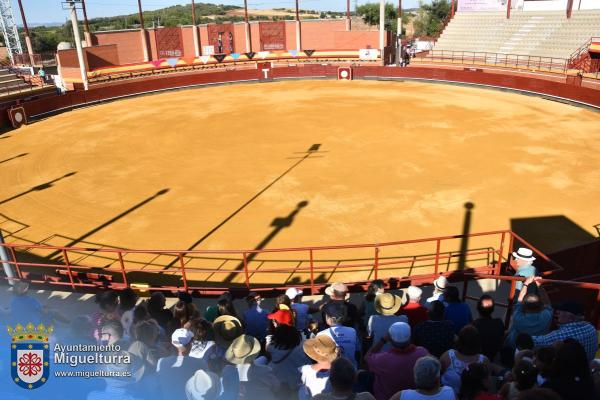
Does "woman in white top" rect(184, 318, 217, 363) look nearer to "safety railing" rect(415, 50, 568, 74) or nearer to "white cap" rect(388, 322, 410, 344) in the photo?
"white cap" rect(388, 322, 410, 344)

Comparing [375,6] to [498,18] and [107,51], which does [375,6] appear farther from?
[107,51]

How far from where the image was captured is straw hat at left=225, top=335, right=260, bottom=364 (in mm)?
5062

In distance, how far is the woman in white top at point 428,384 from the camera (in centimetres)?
401

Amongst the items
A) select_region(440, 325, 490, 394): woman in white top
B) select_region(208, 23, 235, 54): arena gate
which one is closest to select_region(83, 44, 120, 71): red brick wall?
select_region(208, 23, 235, 54): arena gate

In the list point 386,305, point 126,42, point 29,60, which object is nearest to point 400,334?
point 386,305

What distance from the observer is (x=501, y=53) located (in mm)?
46781

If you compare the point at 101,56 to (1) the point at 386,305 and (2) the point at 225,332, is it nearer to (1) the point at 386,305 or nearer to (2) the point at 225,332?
(2) the point at 225,332

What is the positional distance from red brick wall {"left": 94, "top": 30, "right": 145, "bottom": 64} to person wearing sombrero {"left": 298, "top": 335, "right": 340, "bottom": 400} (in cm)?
6159

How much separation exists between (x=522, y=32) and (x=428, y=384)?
5297 centimetres

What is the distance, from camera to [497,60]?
46344 millimetres

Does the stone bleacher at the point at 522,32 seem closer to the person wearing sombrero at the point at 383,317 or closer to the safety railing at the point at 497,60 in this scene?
the safety railing at the point at 497,60

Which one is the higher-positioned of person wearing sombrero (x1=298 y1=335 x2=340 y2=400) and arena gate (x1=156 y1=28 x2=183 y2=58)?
arena gate (x1=156 y1=28 x2=183 y2=58)

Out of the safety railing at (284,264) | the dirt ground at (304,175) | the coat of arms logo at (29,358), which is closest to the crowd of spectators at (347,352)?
the coat of arms logo at (29,358)

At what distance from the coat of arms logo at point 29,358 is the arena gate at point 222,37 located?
2522 inches
